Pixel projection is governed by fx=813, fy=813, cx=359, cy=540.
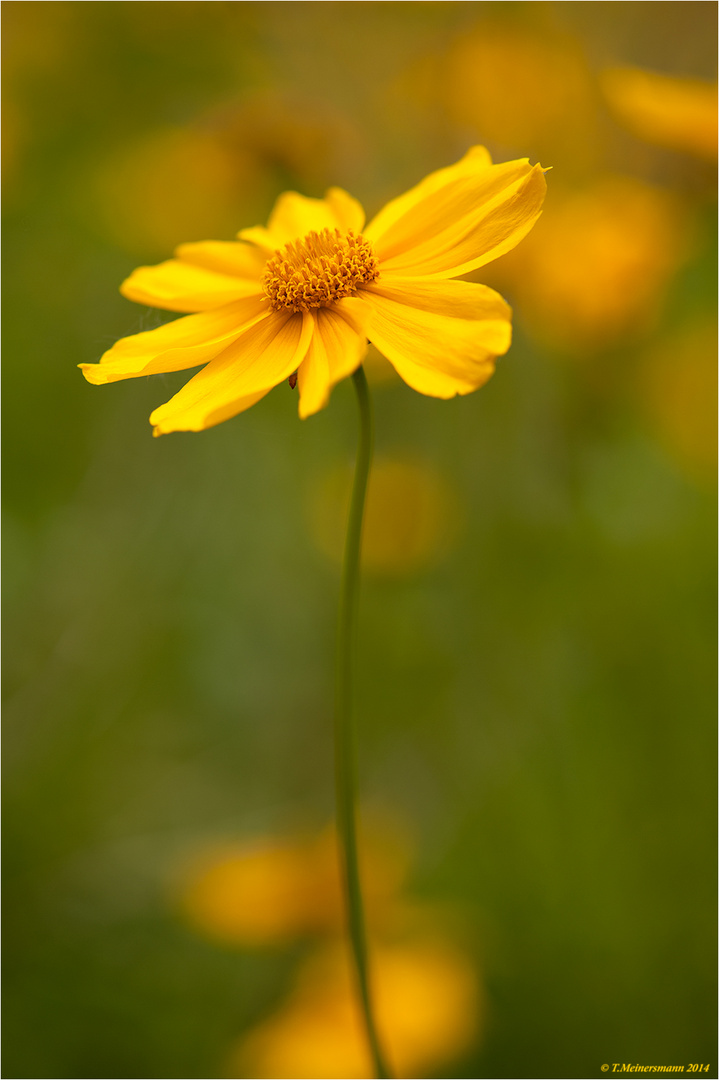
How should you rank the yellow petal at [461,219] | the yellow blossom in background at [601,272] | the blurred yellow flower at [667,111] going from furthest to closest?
the yellow blossom in background at [601,272], the blurred yellow flower at [667,111], the yellow petal at [461,219]

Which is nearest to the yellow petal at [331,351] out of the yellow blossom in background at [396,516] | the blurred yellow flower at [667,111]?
the blurred yellow flower at [667,111]

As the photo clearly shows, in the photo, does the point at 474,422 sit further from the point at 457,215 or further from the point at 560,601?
the point at 457,215

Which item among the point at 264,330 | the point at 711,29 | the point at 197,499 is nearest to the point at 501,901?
the point at 264,330

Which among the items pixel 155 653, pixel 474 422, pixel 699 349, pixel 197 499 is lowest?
pixel 155 653

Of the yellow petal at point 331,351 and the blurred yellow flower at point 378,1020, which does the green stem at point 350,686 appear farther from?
the blurred yellow flower at point 378,1020

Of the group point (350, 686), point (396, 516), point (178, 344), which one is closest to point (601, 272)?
point (396, 516)
